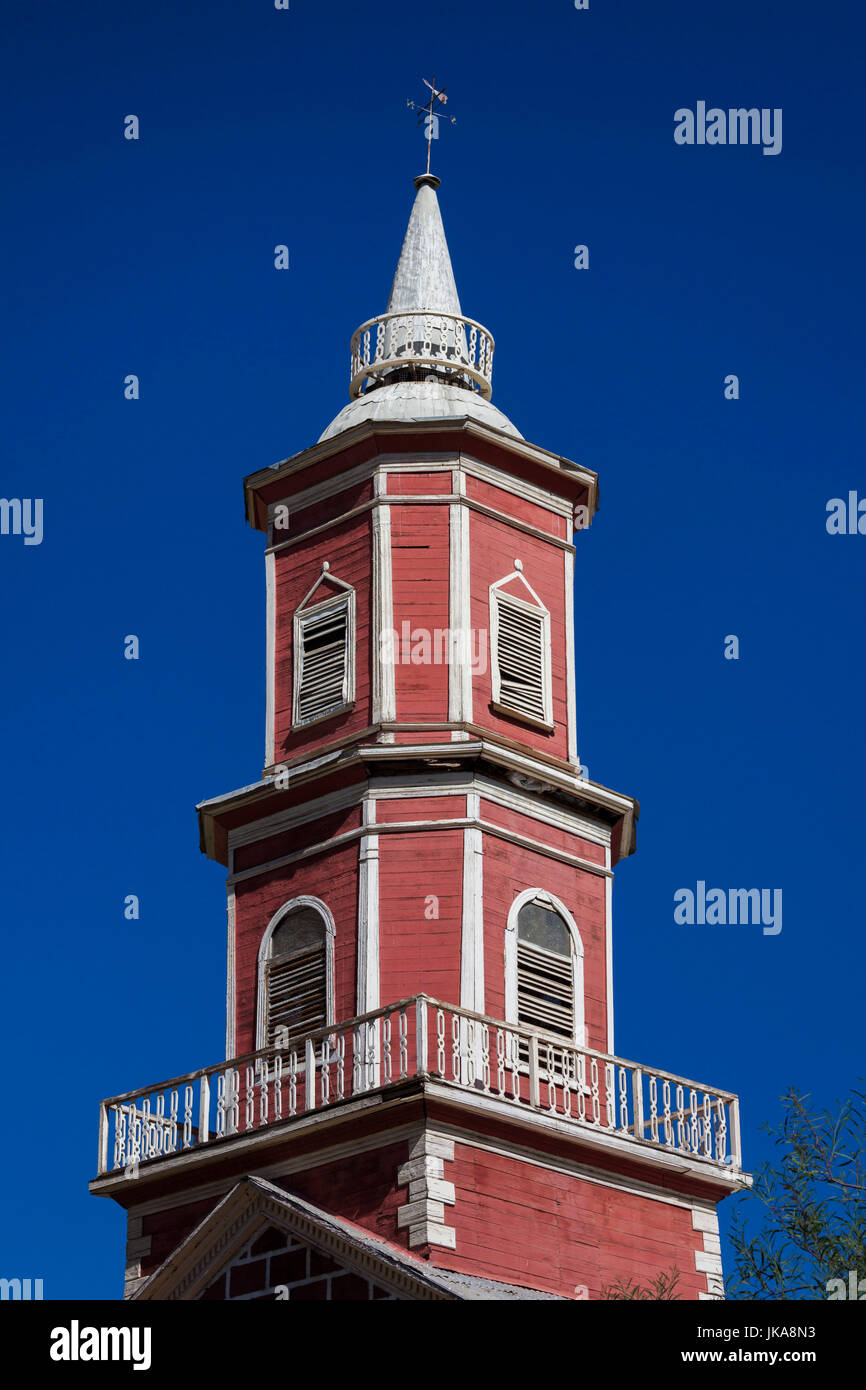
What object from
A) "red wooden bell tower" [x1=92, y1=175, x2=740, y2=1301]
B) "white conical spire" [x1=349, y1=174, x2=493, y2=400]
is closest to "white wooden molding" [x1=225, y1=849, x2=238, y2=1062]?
"red wooden bell tower" [x1=92, y1=175, x2=740, y2=1301]

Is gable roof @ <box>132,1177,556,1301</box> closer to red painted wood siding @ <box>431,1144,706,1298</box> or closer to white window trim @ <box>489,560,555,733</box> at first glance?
red painted wood siding @ <box>431,1144,706,1298</box>

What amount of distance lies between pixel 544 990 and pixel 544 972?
267 mm

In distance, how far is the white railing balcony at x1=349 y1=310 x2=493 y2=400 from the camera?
39625 mm

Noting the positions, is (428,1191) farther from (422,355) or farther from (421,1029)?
(422,355)

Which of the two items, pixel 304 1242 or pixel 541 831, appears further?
pixel 541 831

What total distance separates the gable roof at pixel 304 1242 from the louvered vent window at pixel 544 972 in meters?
4.41

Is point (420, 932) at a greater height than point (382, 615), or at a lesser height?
lesser

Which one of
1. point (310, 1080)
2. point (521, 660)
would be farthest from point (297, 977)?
point (521, 660)

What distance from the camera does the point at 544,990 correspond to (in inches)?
1347

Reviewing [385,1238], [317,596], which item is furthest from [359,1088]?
[317,596]

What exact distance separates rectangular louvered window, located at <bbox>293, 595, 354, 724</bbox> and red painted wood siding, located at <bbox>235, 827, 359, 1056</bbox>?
2469 mm

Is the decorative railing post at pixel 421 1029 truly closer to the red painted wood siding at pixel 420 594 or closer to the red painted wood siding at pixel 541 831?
the red painted wood siding at pixel 541 831
